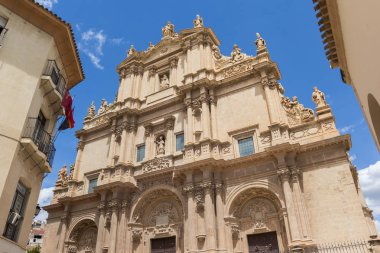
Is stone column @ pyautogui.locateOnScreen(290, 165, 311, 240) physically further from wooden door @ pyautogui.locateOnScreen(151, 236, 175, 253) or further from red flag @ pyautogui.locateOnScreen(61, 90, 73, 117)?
red flag @ pyautogui.locateOnScreen(61, 90, 73, 117)

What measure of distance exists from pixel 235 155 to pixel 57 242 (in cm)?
1387

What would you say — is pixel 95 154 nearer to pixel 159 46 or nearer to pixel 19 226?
pixel 159 46

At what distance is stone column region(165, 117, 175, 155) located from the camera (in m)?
20.8

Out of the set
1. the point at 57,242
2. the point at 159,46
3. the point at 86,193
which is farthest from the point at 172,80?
the point at 57,242

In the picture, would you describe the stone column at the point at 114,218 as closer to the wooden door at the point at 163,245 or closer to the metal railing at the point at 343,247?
the wooden door at the point at 163,245

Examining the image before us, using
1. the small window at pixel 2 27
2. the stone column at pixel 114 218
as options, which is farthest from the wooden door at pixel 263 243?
the small window at pixel 2 27

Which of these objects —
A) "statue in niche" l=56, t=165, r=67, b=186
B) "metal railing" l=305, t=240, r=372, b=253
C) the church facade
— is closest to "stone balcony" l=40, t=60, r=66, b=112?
the church facade

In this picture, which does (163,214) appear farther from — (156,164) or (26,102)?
(26,102)

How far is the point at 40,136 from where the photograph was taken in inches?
508

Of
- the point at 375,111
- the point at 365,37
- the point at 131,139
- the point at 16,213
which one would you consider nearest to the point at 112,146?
the point at 131,139

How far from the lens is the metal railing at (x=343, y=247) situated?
13.0 meters

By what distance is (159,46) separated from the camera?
26250 mm

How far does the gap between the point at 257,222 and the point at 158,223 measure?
615 centimetres

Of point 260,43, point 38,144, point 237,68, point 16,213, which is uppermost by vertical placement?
point 260,43
